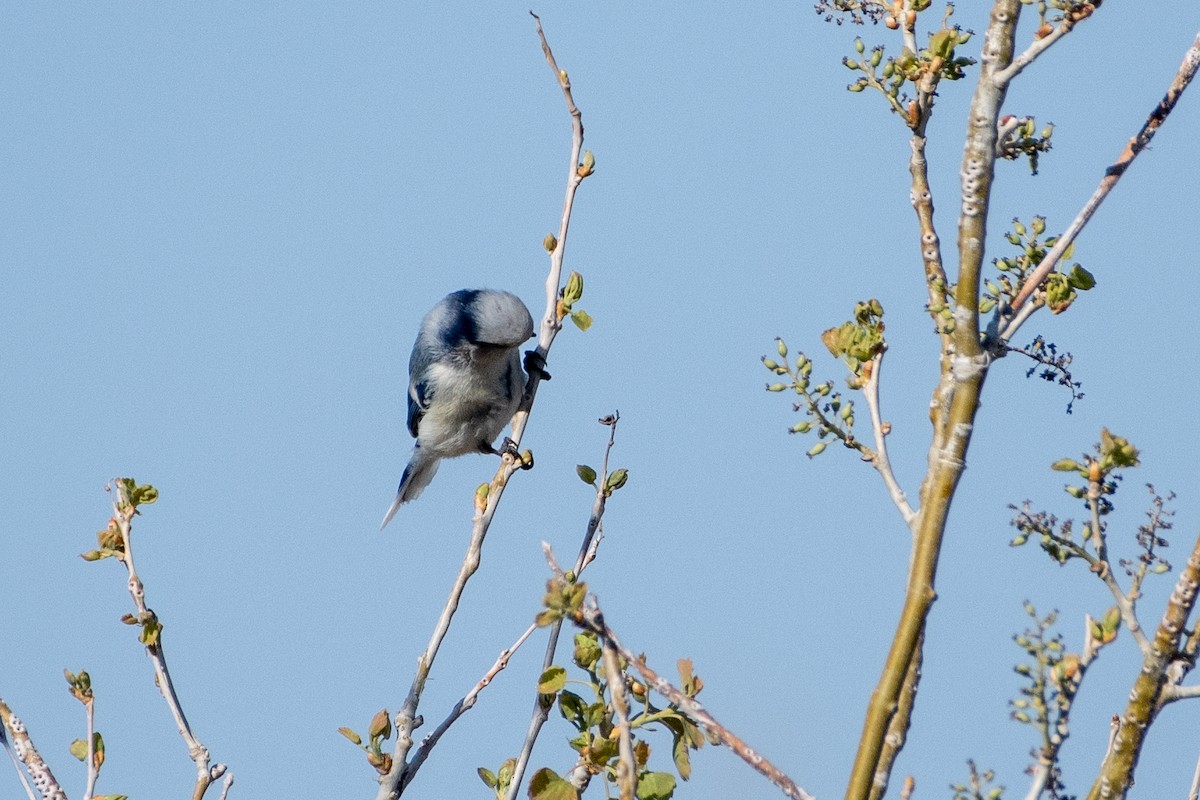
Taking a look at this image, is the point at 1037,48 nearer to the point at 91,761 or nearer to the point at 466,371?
the point at 91,761

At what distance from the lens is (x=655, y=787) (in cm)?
267

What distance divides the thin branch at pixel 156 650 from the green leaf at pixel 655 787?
0.97m

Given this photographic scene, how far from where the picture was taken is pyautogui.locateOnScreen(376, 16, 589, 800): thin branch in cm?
325

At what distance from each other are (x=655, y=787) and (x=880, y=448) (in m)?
0.86

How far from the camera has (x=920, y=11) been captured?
2811mm

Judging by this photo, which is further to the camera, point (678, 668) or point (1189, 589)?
point (678, 668)

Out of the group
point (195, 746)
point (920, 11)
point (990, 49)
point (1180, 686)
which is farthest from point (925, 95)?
point (195, 746)

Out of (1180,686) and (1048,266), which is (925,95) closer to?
(1048,266)

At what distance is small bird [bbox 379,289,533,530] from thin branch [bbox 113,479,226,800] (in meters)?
2.99

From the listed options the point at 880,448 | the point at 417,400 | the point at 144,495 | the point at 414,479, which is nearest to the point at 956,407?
the point at 880,448

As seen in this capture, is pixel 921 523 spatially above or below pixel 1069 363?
below

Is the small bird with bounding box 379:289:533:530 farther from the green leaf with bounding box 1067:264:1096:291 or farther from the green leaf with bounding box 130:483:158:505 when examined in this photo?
the green leaf with bounding box 1067:264:1096:291

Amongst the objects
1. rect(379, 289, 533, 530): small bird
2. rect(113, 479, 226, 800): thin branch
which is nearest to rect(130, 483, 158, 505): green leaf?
rect(113, 479, 226, 800): thin branch

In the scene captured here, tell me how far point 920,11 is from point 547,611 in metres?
1.66
